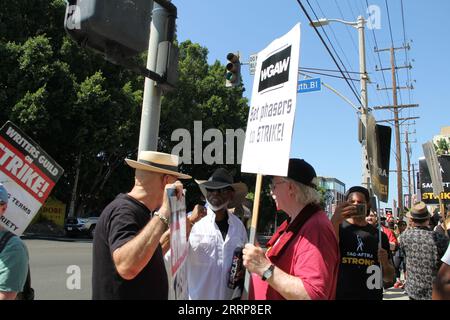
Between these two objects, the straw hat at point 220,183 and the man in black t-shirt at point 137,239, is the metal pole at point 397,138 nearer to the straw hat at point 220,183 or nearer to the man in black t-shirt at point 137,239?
the straw hat at point 220,183

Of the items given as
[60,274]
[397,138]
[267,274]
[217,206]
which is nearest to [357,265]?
[217,206]

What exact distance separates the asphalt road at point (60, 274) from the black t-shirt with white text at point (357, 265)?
546 centimetres

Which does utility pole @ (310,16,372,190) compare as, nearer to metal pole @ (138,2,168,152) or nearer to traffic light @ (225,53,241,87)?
traffic light @ (225,53,241,87)

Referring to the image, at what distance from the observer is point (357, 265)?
4.02 metres

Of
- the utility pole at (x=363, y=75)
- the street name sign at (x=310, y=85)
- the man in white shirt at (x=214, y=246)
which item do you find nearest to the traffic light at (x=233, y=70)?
the street name sign at (x=310, y=85)

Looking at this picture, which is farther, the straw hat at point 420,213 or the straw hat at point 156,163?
the straw hat at point 420,213

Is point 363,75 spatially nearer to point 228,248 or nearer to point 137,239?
point 228,248

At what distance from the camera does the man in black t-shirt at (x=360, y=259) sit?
13.1 ft

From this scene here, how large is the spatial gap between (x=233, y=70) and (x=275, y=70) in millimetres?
8388

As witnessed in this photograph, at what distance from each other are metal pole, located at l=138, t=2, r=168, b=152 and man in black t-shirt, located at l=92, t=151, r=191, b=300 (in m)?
0.67

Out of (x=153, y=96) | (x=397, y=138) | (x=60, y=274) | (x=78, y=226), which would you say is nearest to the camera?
(x=153, y=96)

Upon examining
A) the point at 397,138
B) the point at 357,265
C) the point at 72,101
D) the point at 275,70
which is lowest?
the point at 357,265

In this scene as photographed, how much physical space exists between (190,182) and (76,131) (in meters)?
10.9

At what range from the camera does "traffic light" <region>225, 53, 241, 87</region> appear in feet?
35.2
